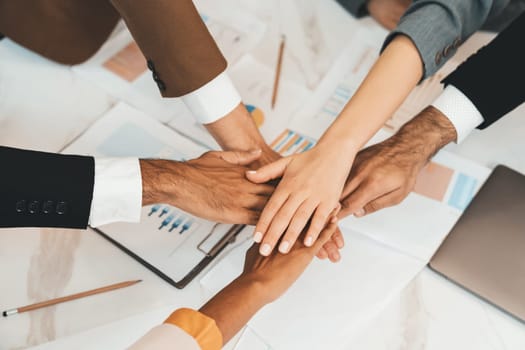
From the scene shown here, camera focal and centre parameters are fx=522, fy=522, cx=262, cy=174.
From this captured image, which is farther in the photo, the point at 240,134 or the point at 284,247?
the point at 240,134

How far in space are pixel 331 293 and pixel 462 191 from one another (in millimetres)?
345

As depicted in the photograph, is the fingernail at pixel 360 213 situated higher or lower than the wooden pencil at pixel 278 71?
lower

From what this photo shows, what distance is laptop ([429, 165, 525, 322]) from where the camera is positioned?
865mm

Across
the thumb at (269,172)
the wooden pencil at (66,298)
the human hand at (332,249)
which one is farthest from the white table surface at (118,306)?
the thumb at (269,172)

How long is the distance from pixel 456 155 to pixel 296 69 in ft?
1.39

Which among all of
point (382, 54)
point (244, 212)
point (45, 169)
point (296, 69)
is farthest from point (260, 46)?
point (45, 169)

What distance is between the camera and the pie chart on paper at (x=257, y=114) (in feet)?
3.73

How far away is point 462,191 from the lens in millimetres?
1007

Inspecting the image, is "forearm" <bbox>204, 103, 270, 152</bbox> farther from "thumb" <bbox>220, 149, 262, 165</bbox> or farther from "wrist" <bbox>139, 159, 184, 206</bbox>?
"wrist" <bbox>139, 159, 184, 206</bbox>

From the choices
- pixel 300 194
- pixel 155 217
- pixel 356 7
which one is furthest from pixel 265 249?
pixel 356 7

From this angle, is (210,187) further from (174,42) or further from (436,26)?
(436,26)

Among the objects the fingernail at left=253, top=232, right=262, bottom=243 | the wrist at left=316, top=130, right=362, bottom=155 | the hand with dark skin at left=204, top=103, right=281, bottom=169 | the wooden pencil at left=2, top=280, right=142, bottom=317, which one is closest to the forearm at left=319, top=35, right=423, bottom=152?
the wrist at left=316, top=130, right=362, bottom=155

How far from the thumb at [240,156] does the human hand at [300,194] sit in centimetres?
4

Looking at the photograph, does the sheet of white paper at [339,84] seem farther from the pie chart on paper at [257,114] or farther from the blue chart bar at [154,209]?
the blue chart bar at [154,209]
